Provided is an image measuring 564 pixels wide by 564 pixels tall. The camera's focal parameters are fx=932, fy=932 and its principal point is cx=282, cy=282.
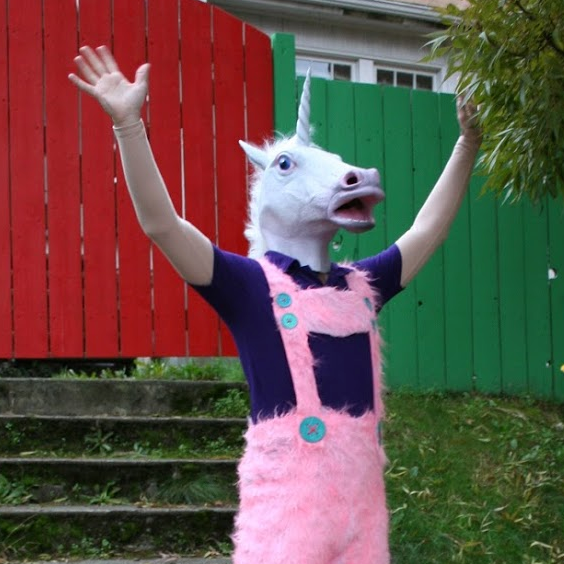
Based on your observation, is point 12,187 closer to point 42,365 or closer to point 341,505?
point 42,365

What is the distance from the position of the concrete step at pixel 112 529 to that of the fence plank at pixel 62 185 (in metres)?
1.35

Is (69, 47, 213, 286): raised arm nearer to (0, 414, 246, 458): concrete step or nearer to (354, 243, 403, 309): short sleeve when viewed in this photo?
(354, 243, 403, 309): short sleeve

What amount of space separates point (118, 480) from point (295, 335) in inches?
80.1

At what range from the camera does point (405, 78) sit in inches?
339

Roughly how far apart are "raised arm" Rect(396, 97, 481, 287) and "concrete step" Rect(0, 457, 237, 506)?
67.8 inches

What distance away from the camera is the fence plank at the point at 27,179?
192 inches

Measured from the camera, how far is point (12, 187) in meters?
4.94

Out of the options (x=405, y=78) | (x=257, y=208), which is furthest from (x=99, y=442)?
(x=405, y=78)

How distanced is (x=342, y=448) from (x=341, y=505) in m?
0.13

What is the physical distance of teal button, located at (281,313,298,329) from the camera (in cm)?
219

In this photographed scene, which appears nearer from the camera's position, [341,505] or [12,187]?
[341,505]

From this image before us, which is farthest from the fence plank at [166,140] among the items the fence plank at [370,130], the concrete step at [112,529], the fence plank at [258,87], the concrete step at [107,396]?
the concrete step at [112,529]

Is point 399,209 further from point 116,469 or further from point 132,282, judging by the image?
point 116,469

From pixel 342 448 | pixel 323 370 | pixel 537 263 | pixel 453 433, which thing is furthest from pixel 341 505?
pixel 537 263
